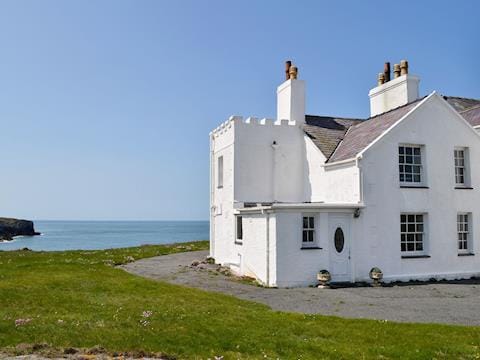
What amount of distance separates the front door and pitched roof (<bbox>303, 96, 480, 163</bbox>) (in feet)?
10.7

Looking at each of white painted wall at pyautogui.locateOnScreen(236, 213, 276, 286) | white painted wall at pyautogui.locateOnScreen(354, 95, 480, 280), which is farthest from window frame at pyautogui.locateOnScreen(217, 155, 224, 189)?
white painted wall at pyautogui.locateOnScreen(354, 95, 480, 280)

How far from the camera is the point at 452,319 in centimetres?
1232

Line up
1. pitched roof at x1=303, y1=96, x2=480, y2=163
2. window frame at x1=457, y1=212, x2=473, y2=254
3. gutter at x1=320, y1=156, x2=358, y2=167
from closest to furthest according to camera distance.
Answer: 1. gutter at x1=320, y1=156, x2=358, y2=167
2. pitched roof at x1=303, y1=96, x2=480, y2=163
3. window frame at x1=457, y1=212, x2=473, y2=254

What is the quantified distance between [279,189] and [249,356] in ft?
53.8

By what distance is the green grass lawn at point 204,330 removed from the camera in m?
8.96

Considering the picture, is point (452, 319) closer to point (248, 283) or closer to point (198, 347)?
point (198, 347)

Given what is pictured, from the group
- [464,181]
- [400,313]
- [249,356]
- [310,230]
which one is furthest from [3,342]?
[464,181]

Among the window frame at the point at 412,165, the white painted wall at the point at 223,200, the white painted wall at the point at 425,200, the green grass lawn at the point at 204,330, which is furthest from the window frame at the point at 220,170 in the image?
the green grass lawn at the point at 204,330

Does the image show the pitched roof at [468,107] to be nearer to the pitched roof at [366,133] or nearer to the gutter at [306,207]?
the pitched roof at [366,133]

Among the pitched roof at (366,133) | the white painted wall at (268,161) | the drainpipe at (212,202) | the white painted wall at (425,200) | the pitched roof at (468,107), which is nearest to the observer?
the white painted wall at (425,200)

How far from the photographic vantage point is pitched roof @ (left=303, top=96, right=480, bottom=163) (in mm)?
21484

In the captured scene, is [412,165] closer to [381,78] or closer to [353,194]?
[353,194]

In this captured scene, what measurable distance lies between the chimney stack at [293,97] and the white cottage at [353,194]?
0.06 meters

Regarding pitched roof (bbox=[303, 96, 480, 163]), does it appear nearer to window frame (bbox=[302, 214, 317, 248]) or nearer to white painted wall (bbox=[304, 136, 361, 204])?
white painted wall (bbox=[304, 136, 361, 204])
